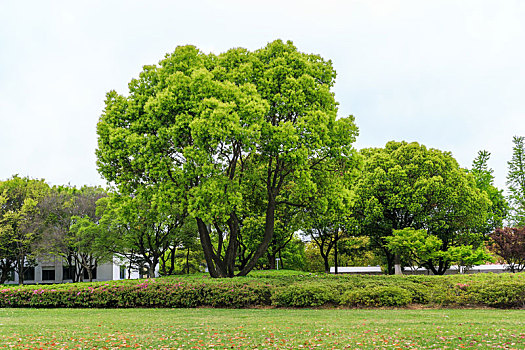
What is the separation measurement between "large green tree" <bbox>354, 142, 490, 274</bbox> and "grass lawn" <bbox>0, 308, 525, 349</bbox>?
20571 mm

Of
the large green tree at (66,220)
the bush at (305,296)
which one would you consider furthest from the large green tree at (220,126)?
the large green tree at (66,220)

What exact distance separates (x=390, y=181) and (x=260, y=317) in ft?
77.8

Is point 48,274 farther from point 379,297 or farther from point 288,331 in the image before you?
point 288,331

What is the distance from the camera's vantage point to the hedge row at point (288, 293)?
53.2 ft

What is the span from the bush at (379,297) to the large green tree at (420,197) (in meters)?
19.0

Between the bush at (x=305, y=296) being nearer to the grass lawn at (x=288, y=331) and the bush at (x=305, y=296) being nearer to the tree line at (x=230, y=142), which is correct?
the grass lawn at (x=288, y=331)

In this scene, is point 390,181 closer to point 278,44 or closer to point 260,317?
point 278,44

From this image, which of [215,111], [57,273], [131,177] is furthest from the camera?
[57,273]

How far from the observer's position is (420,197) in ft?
113

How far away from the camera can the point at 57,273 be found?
52.1m

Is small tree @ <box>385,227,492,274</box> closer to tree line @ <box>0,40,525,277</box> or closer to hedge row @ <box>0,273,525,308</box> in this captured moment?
tree line @ <box>0,40,525,277</box>

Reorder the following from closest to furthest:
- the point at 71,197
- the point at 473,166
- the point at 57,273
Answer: the point at 71,197
the point at 57,273
the point at 473,166

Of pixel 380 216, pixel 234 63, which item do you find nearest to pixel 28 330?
pixel 234 63

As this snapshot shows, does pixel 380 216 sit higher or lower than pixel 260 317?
higher
